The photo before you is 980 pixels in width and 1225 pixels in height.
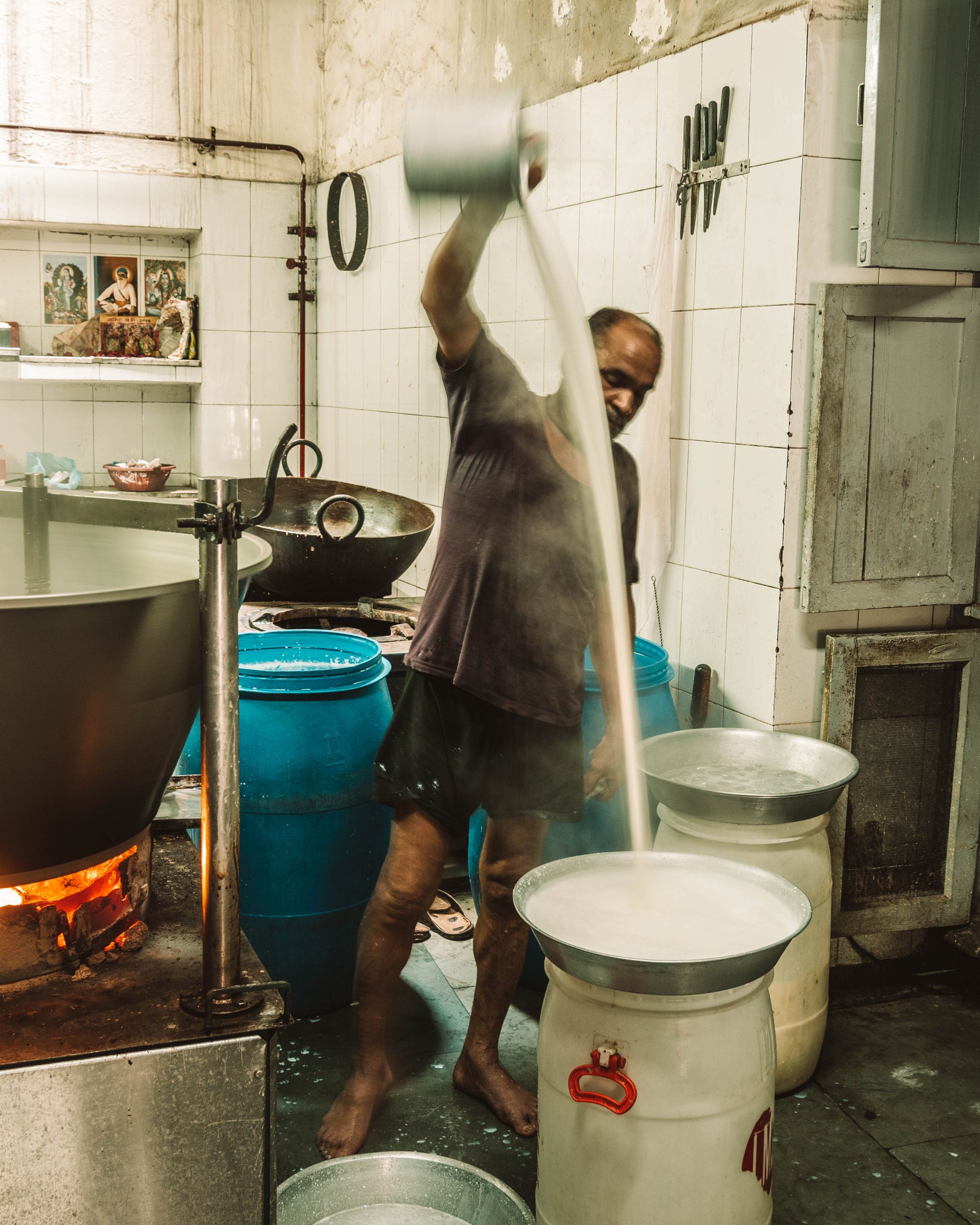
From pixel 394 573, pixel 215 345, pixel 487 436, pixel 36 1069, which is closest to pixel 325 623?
pixel 394 573

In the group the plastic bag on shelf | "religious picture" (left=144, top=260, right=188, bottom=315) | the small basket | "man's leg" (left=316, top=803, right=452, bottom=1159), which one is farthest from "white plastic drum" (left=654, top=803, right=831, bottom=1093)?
"religious picture" (left=144, top=260, right=188, bottom=315)

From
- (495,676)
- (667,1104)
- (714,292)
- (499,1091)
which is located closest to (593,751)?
(495,676)

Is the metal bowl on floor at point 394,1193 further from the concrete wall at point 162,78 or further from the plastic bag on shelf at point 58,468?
the concrete wall at point 162,78

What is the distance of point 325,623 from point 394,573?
371mm

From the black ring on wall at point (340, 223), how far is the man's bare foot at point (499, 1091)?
11.7ft

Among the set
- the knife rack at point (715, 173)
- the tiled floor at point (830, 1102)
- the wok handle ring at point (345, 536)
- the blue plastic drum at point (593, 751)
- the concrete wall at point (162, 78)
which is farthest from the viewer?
the concrete wall at point (162, 78)

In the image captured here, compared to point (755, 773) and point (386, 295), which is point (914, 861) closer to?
point (755, 773)

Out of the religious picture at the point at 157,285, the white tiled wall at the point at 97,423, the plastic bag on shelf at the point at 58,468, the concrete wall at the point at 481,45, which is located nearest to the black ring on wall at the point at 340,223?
the concrete wall at the point at 481,45

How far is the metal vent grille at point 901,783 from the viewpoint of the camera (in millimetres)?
2803

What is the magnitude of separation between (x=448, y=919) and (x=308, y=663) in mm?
839

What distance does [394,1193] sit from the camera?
187cm

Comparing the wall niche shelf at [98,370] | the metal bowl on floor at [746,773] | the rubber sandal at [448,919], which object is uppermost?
the wall niche shelf at [98,370]

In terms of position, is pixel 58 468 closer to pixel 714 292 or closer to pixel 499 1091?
pixel 714 292

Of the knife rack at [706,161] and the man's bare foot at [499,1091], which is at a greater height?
the knife rack at [706,161]
